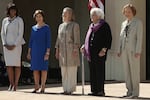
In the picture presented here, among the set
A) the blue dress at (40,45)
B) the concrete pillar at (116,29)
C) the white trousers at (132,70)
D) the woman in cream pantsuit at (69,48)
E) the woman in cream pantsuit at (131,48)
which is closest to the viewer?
the woman in cream pantsuit at (131,48)

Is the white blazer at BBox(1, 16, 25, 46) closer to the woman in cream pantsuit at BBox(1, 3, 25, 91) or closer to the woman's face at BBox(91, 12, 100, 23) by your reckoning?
the woman in cream pantsuit at BBox(1, 3, 25, 91)

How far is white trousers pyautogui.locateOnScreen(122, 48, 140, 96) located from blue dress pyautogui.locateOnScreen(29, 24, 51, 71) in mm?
2063

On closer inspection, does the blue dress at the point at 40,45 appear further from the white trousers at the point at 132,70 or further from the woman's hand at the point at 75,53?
the white trousers at the point at 132,70

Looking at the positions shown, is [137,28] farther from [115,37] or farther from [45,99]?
[115,37]

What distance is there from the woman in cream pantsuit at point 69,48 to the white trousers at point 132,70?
4.14 ft

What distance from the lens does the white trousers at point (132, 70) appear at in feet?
34.8

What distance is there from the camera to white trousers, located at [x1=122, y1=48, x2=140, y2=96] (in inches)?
418

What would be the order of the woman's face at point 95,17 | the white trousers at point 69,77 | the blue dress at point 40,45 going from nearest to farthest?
the woman's face at point 95,17
the white trousers at point 69,77
the blue dress at point 40,45

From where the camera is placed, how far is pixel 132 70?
34.9 feet

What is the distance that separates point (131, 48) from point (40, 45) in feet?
7.86

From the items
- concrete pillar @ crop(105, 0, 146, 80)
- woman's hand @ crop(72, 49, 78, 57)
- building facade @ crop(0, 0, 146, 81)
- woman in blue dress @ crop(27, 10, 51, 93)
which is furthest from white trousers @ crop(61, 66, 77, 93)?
concrete pillar @ crop(105, 0, 146, 80)

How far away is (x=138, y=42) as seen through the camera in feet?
34.3

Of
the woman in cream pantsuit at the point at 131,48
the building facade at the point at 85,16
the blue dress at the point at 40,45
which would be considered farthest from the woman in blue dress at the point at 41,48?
the building facade at the point at 85,16

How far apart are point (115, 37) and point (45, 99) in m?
7.40
